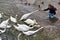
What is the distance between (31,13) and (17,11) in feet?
0.53

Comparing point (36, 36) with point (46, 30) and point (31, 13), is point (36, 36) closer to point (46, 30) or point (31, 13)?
point (46, 30)

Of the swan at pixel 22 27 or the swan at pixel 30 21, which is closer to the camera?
the swan at pixel 22 27

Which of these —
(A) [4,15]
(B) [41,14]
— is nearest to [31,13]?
(B) [41,14]

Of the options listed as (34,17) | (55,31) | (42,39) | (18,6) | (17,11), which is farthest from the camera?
(18,6)

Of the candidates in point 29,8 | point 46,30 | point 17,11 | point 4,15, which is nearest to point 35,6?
point 29,8

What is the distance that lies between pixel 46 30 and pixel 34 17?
0.98 feet

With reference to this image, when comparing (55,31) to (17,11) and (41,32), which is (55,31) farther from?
(17,11)

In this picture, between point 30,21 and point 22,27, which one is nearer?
point 22,27

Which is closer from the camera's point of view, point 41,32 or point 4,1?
point 41,32

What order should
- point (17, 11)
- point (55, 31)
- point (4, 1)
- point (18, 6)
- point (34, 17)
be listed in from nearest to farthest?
1. point (55, 31)
2. point (34, 17)
3. point (17, 11)
4. point (18, 6)
5. point (4, 1)

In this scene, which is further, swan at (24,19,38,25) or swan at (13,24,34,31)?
swan at (24,19,38,25)

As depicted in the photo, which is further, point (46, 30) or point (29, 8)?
point (29, 8)

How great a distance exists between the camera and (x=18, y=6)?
8.14 feet

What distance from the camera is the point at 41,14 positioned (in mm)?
2240
